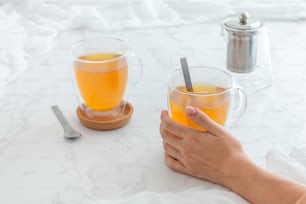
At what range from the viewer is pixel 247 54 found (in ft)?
4.17

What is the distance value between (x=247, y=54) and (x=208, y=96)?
0.33 metres

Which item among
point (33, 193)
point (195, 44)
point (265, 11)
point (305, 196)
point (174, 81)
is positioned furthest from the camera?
point (265, 11)

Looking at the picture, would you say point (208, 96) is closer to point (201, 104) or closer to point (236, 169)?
point (201, 104)

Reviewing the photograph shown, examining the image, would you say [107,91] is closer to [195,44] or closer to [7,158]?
[7,158]

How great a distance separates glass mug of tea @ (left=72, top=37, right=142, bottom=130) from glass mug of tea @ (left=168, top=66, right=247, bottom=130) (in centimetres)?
11

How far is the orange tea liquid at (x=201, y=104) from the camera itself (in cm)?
98

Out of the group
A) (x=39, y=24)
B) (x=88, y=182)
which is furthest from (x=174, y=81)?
(x=39, y=24)

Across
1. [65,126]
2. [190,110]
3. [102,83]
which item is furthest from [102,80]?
[190,110]

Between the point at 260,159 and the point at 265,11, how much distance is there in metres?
0.73

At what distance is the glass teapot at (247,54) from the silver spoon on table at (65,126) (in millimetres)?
391

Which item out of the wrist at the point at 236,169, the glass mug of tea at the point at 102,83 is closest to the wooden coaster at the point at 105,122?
the glass mug of tea at the point at 102,83

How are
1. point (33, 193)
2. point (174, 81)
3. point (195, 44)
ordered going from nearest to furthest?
point (33, 193)
point (174, 81)
point (195, 44)

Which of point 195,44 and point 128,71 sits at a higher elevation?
point 128,71

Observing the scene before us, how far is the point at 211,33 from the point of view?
1.55 m
